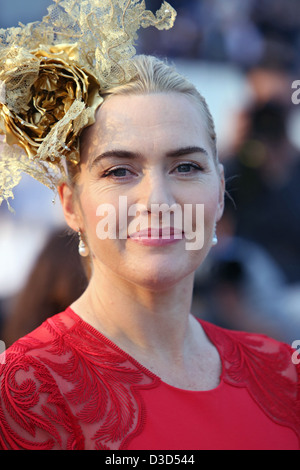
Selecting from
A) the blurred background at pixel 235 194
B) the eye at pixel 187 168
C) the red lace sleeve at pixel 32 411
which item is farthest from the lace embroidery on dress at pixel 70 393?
the blurred background at pixel 235 194

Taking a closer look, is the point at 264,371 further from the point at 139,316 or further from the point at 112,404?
the point at 112,404

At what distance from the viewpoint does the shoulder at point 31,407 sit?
1540mm

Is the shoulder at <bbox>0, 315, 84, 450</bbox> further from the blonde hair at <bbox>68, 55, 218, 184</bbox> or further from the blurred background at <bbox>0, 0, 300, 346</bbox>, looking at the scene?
the blurred background at <bbox>0, 0, 300, 346</bbox>

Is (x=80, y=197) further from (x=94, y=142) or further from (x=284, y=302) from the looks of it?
(x=284, y=302)

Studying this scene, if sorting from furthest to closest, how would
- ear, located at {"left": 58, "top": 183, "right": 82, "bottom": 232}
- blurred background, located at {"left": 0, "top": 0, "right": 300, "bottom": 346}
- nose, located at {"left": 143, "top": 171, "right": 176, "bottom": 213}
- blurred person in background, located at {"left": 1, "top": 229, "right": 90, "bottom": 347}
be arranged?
1. blurred background, located at {"left": 0, "top": 0, "right": 300, "bottom": 346}
2. blurred person in background, located at {"left": 1, "top": 229, "right": 90, "bottom": 347}
3. ear, located at {"left": 58, "top": 183, "right": 82, "bottom": 232}
4. nose, located at {"left": 143, "top": 171, "right": 176, "bottom": 213}

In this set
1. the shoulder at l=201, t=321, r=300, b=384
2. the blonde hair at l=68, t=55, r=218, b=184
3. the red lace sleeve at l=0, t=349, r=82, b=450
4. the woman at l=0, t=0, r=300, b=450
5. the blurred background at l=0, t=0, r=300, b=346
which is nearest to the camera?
the red lace sleeve at l=0, t=349, r=82, b=450

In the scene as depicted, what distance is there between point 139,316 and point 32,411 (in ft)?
1.60

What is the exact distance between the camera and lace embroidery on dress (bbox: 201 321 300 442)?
2.03 m

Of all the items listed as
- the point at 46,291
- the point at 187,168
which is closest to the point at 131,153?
the point at 187,168

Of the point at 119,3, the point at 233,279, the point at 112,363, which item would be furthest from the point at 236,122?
the point at 112,363

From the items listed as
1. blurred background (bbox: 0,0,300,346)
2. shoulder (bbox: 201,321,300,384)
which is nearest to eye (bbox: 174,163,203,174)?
shoulder (bbox: 201,321,300,384)

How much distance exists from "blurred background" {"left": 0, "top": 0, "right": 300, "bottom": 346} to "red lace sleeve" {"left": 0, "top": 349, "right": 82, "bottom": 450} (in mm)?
1285

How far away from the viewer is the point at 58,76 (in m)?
1.83

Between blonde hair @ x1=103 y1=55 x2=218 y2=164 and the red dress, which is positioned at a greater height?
blonde hair @ x1=103 y1=55 x2=218 y2=164
